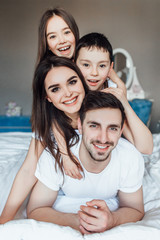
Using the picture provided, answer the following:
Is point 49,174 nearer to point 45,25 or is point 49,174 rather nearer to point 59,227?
point 59,227

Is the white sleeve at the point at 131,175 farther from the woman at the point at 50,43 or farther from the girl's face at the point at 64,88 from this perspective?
the woman at the point at 50,43

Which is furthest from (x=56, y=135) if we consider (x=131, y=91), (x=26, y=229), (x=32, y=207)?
(x=131, y=91)

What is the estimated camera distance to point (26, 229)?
81 centimetres

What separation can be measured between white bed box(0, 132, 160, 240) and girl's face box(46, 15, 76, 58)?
0.81 metres

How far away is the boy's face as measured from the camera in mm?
1190

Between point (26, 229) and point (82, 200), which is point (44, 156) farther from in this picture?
point (26, 229)

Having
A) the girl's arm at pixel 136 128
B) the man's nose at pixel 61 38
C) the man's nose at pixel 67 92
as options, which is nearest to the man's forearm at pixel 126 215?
the girl's arm at pixel 136 128

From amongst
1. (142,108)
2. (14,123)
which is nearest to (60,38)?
(142,108)

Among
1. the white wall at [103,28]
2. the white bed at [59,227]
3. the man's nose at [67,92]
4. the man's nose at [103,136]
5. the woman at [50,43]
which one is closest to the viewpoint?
the white bed at [59,227]

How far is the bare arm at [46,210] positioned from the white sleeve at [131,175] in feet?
0.90

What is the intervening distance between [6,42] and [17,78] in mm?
636

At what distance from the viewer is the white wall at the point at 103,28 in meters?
3.99

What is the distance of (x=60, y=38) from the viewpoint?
1.32 meters

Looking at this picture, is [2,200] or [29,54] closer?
[2,200]
